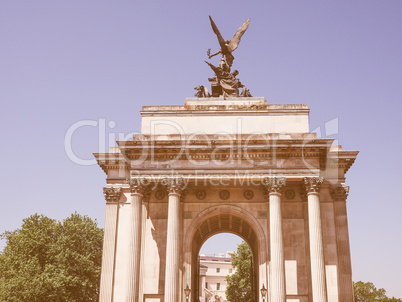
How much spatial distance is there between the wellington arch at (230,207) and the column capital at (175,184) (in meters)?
0.07

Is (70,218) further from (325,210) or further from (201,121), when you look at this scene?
(325,210)

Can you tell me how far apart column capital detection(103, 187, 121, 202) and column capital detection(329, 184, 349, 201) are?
623 inches

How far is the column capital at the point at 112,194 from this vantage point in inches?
1339

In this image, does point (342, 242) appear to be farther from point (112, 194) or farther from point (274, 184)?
point (112, 194)

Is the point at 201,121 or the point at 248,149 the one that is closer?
the point at 248,149

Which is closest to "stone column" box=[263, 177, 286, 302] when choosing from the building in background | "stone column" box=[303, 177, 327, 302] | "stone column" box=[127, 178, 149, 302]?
"stone column" box=[303, 177, 327, 302]

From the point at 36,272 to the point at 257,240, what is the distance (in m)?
28.1

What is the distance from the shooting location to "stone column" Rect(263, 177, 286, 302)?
95.3ft

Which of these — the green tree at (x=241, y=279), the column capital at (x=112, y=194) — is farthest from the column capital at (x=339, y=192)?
the green tree at (x=241, y=279)

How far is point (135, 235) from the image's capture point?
101 ft

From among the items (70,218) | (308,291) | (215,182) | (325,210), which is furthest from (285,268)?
(70,218)

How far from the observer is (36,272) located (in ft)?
162

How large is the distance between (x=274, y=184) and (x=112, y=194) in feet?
39.8

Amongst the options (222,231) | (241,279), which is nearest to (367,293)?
(241,279)
